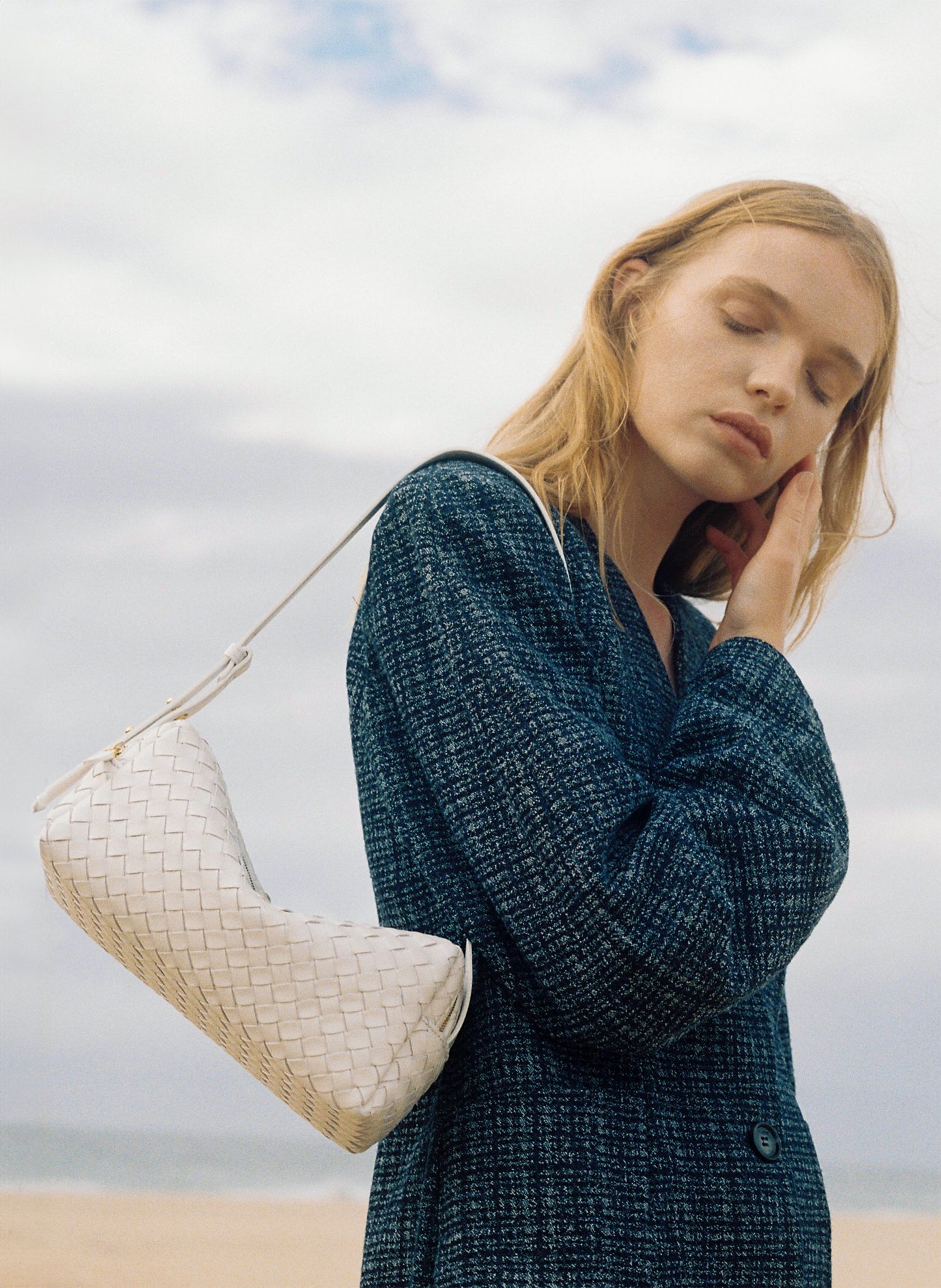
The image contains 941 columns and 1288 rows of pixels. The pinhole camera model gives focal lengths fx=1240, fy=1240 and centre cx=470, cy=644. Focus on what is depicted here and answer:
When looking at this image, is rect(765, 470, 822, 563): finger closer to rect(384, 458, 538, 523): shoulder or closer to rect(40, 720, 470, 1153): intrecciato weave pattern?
rect(384, 458, 538, 523): shoulder

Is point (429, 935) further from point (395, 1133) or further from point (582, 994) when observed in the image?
point (395, 1133)

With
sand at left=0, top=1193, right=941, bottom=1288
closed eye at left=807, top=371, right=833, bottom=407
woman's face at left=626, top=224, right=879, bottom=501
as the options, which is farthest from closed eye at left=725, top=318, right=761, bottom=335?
sand at left=0, top=1193, right=941, bottom=1288

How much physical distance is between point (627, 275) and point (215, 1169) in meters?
14.4

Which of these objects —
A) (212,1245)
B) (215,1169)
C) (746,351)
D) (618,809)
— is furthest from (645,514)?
(215,1169)

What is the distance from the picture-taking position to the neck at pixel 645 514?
1.59m

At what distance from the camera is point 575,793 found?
1107 millimetres

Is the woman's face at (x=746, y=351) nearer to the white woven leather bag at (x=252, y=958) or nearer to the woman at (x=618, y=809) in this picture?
the woman at (x=618, y=809)

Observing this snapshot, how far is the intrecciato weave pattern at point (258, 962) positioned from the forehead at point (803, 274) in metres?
0.87

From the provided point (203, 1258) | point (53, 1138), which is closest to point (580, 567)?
point (203, 1258)

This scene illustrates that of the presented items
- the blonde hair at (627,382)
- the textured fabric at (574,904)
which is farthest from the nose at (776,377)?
the textured fabric at (574,904)

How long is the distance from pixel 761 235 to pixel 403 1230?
1194 mm

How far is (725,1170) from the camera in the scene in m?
1.18

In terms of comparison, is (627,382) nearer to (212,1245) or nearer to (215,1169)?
(212,1245)

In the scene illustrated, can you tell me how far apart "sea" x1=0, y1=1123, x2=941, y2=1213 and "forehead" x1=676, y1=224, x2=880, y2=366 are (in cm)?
1124
